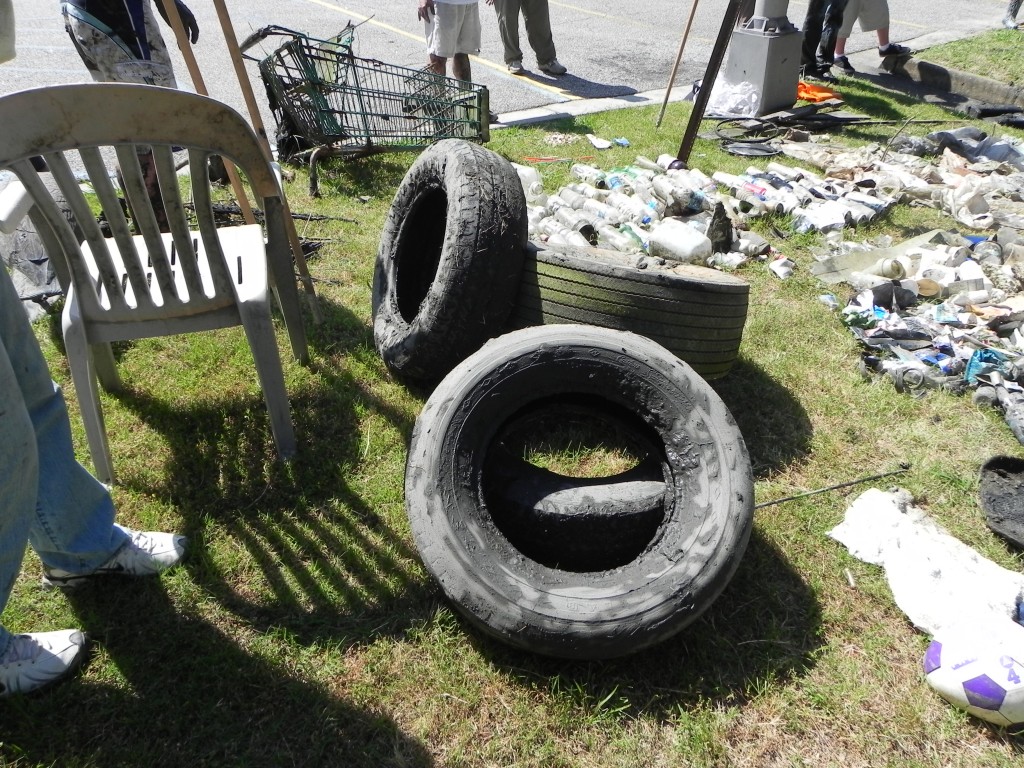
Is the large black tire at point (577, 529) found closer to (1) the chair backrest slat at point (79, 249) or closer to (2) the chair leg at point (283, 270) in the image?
(2) the chair leg at point (283, 270)

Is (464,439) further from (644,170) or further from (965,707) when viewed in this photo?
(644,170)

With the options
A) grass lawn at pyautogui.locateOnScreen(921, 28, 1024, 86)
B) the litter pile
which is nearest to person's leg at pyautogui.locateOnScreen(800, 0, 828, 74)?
grass lawn at pyautogui.locateOnScreen(921, 28, 1024, 86)

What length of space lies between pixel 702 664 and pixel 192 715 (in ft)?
4.82

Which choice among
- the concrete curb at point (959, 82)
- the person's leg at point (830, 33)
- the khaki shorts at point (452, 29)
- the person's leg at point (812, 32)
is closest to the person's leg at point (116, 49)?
the khaki shorts at point (452, 29)

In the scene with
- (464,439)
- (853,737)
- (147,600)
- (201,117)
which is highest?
(201,117)

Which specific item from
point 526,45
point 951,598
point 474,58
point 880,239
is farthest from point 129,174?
point 526,45

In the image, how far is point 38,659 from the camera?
6.36 feet

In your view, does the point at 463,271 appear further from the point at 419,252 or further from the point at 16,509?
the point at 16,509

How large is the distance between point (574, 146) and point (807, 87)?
3618 millimetres

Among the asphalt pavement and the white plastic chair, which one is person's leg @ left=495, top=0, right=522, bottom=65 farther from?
the white plastic chair

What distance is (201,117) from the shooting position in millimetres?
2188

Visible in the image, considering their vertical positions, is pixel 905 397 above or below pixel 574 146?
below

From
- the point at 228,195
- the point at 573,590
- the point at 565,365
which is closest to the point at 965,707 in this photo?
the point at 573,590

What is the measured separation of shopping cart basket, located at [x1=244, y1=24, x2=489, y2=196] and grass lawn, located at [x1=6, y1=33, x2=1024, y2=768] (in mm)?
2339
